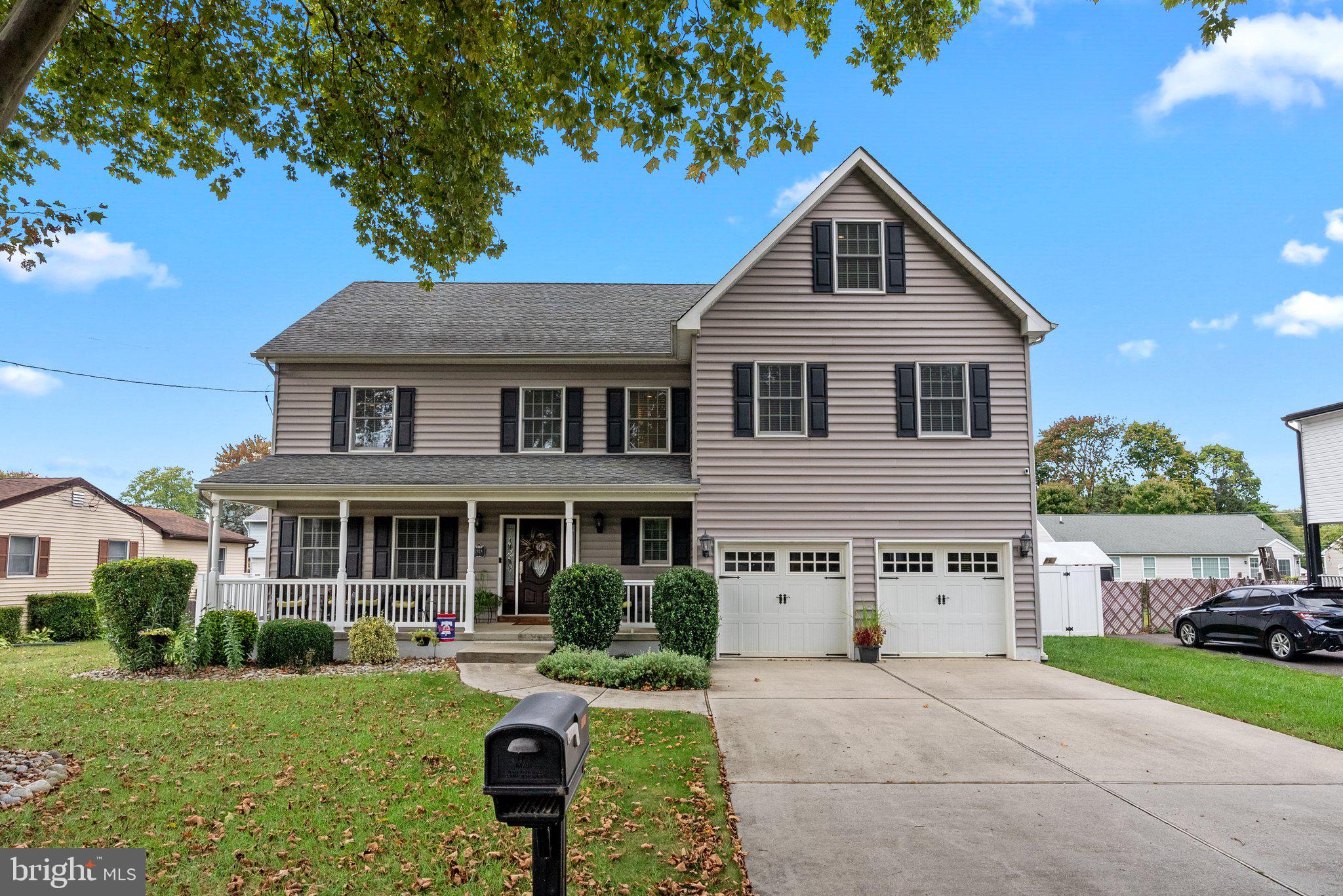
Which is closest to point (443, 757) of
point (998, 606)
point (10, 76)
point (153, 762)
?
point (153, 762)

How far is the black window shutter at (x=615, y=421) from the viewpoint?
15.1 m

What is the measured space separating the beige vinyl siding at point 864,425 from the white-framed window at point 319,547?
25.4 ft

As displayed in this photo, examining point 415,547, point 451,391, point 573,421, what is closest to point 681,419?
point 573,421

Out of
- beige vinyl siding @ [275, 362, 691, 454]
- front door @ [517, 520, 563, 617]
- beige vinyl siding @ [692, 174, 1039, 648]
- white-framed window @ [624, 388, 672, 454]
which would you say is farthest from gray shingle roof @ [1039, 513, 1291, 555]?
front door @ [517, 520, 563, 617]

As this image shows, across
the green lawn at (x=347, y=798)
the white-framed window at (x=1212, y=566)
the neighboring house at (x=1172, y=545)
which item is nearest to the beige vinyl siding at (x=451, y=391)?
the green lawn at (x=347, y=798)

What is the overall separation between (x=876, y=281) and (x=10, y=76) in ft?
40.1

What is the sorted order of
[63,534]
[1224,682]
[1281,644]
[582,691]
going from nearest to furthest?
1. [582,691]
2. [1224,682]
3. [1281,644]
4. [63,534]

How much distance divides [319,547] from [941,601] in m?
12.4

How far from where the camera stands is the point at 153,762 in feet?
21.1

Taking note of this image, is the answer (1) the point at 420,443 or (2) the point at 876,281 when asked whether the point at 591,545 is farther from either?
(2) the point at 876,281

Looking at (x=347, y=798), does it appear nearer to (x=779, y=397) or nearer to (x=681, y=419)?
(x=779, y=397)

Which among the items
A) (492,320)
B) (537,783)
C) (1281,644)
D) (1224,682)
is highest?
(492,320)

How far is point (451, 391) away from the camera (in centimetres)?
1523

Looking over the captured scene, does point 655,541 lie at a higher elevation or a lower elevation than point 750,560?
higher
